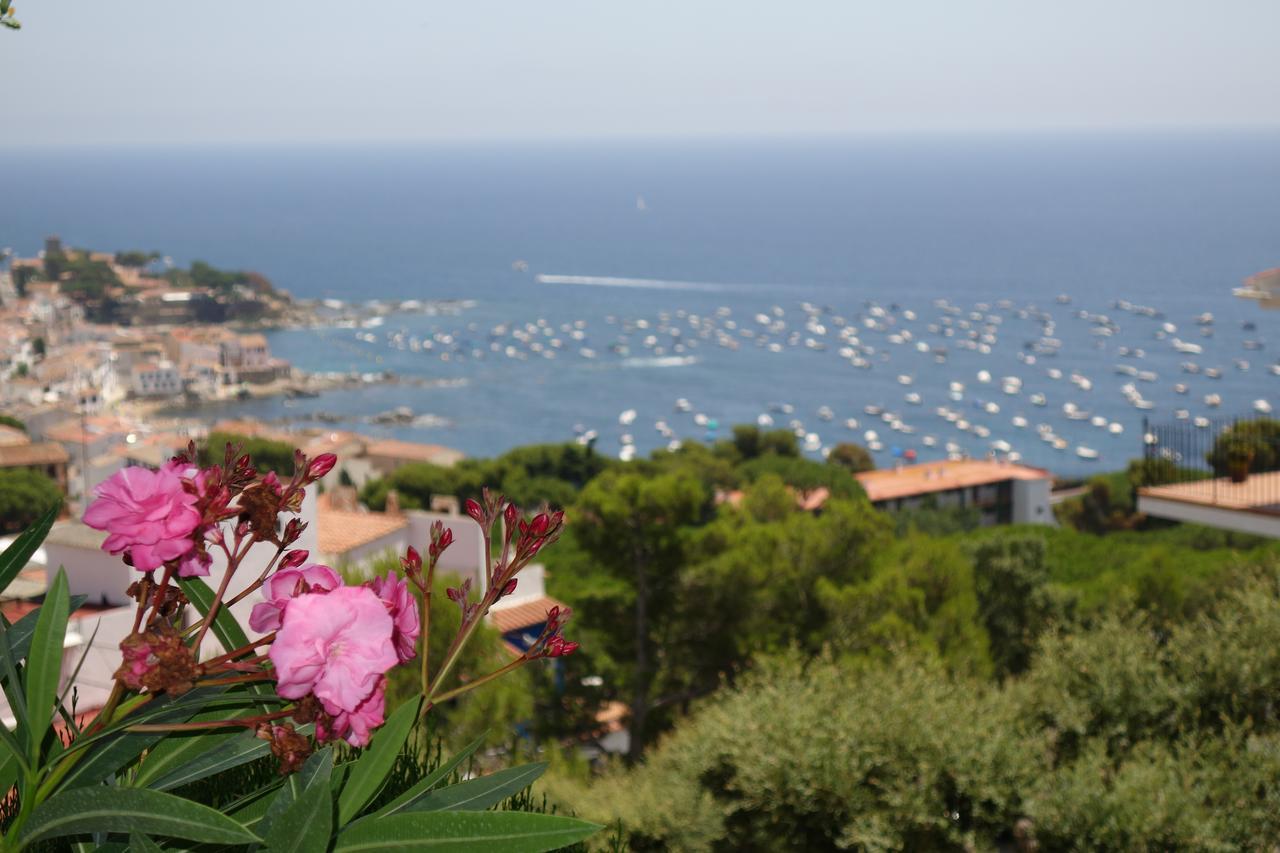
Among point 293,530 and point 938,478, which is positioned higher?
point 293,530

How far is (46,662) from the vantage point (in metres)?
1.10

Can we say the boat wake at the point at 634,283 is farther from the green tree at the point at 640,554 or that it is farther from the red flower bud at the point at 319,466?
the red flower bud at the point at 319,466

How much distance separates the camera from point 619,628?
1127 cm

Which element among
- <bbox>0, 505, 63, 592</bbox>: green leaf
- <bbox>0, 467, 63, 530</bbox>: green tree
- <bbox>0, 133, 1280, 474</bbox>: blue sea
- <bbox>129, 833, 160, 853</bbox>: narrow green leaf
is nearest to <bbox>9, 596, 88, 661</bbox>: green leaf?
<bbox>0, 505, 63, 592</bbox>: green leaf

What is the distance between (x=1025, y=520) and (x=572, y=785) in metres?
27.4

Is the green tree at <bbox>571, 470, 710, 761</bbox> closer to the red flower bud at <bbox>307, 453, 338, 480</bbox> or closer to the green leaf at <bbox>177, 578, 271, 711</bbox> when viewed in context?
the green leaf at <bbox>177, 578, 271, 711</bbox>

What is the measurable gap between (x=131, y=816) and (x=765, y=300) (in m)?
85.3

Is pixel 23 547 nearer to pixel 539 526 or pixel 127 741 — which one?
pixel 127 741

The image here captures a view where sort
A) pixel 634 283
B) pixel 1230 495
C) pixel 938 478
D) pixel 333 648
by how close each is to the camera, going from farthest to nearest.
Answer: pixel 634 283, pixel 938 478, pixel 1230 495, pixel 333 648

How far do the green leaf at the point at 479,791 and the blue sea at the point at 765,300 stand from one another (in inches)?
1849

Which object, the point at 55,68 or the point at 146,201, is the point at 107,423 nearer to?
the point at 55,68

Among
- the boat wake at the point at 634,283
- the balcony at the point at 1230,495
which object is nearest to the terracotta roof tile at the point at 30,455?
the balcony at the point at 1230,495

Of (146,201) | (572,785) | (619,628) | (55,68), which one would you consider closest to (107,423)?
(55,68)

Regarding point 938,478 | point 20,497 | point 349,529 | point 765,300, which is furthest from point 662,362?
point 349,529
